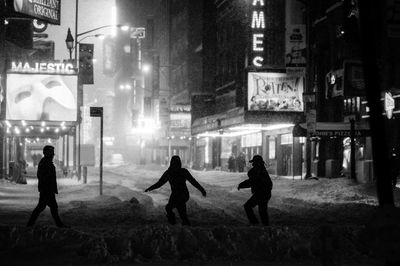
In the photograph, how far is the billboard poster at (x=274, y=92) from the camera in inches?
1613

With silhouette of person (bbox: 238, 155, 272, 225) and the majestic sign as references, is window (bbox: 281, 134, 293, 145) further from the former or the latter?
silhouette of person (bbox: 238, 155, 272, 225)

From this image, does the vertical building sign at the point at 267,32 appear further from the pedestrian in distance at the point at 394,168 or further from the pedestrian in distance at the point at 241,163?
the pedestrian in distance at the point at 394,168

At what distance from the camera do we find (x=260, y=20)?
1764 inches

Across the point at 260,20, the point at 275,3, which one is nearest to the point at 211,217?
the point at 260,20

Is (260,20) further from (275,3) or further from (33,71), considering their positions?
(33,71)

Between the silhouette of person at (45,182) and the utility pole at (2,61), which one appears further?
the utility pole at (2,61)

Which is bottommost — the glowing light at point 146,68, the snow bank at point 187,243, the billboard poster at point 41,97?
the snow bank at point 187,243

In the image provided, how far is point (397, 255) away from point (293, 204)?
17.5m

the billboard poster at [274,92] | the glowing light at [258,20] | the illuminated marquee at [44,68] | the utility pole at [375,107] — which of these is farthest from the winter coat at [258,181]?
the glowing light at [258,20]

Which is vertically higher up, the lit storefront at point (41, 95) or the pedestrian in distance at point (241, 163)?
the lit storefront at point (41, 95)

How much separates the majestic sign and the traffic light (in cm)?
330

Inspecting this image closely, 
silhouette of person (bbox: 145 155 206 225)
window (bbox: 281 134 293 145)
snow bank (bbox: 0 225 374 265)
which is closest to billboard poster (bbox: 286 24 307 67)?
window (bbox: 281 134 293 145)

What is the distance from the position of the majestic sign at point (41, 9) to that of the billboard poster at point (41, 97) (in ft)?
20.7

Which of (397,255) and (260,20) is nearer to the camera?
(397,255)
